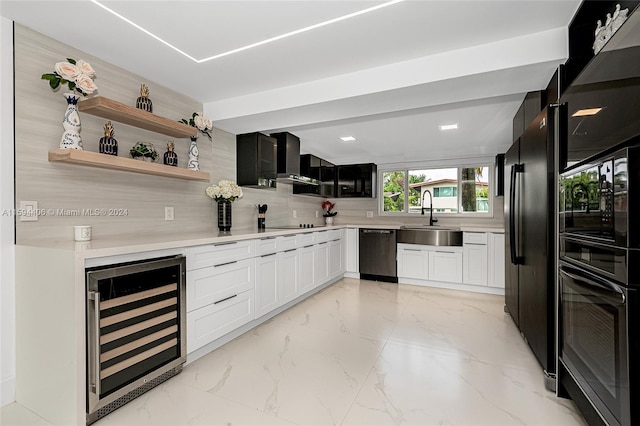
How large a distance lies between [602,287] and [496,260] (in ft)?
10.3

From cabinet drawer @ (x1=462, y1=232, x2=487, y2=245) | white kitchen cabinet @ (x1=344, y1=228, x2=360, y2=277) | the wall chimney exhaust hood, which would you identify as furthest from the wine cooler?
cabinet drawer @ (x1=462, y1=232, x2=487, y2=245)

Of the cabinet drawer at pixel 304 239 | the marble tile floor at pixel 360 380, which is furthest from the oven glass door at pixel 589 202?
the cabinet drawer at pixel 304 239

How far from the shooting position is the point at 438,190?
5.35 metres

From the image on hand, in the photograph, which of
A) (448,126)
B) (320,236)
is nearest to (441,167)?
(448,126)

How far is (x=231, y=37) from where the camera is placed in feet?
6.48

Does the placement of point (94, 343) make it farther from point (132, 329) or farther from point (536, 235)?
point (536, 235)

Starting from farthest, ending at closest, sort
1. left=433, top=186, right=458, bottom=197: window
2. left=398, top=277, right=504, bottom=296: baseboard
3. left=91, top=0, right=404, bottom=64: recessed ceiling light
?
left=433, top=186, right=458, bottom=197: window, left=398, top=277, right=504, bottom=296: baseboard, left=91, top=0, right=404, bottom=64: recessed ceiling light

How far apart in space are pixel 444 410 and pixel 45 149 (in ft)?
9.61

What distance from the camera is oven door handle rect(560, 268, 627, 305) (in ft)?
3.83

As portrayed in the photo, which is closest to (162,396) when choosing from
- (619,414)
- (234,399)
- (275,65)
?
(234,399)

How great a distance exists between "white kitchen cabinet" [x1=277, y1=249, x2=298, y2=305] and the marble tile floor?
10.9 inches

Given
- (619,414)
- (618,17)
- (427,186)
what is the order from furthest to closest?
(427,186), (618,17), (619,414)

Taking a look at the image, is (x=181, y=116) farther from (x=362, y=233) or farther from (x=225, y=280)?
(x=362, y=233)

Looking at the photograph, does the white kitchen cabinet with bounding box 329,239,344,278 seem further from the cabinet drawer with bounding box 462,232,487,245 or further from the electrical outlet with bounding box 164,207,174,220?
the electrical outlet with bounding box 164,207,174,220
